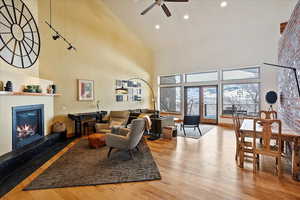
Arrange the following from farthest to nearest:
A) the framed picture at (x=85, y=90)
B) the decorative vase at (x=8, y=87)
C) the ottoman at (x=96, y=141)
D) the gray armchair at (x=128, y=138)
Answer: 1. the framed picture at (x=85, y=90)
2. the ottoman at (x=96, y=141)
3. the gray armchair at (x=128, y=138)
4. the decorative vase at (x=8, y=87)

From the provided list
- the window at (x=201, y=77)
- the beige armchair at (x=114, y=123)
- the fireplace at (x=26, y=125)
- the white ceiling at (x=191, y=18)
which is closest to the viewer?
the fireplace at (x=26, y=125)

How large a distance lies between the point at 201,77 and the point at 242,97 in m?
2.12

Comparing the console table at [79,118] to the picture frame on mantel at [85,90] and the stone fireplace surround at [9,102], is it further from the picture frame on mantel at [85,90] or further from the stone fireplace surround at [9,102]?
the stone fireplace surround at [9,102]

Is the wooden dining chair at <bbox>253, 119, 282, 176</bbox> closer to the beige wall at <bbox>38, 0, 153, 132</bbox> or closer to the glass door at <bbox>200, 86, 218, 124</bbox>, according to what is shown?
the glass door at <bbox>200, 86, 218, 124</bbox>

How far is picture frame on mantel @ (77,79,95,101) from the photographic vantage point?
5.27 meters

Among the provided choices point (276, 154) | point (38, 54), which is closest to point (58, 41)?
point (38, 54)

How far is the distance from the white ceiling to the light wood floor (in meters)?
5.05

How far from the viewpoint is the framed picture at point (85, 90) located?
17.3 ft

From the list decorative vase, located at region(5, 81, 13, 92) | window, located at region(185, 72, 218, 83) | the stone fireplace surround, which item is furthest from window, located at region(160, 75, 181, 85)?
decorative vase, located at region(5, 81, 13, 92)

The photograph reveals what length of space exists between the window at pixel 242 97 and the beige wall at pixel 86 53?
465 cm

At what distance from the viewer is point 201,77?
7.64 metres

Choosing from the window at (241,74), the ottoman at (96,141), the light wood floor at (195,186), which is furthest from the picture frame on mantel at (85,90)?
the window at (241,74)

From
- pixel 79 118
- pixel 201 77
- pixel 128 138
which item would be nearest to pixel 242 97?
pixel 201 77

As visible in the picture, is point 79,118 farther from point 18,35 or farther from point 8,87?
point 18,35
